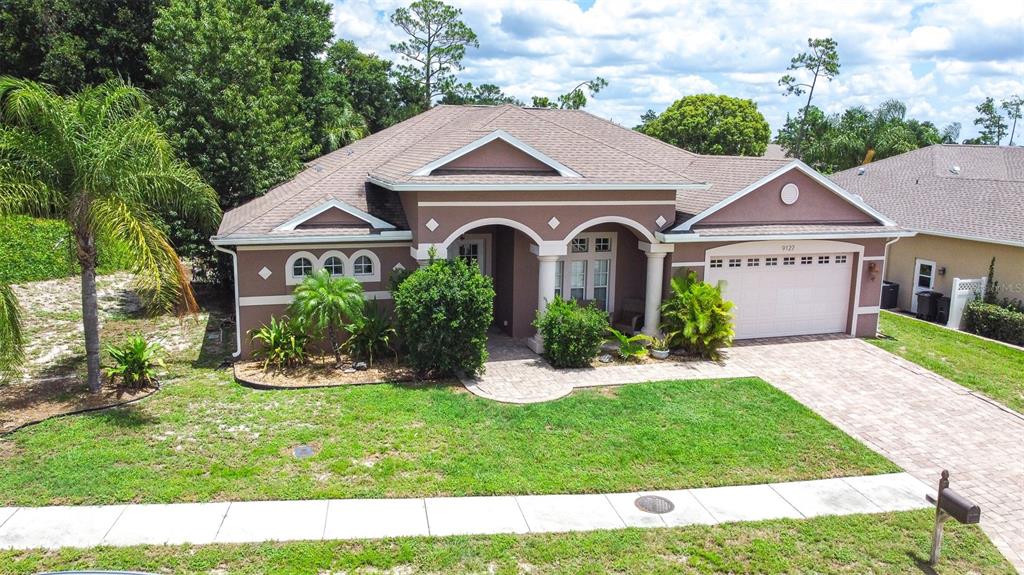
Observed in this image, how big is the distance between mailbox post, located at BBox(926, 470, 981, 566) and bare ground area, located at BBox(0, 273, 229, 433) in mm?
13463

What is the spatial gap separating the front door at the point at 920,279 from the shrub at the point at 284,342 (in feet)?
66.3

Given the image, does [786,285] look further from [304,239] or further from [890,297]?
[304,239]

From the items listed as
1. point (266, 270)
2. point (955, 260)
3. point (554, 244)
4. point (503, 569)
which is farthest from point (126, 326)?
point (955, 260)

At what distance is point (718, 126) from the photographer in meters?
49.2

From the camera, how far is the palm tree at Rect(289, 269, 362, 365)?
15.2 meters

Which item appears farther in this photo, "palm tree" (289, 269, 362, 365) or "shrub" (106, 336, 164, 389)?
"palm tree" (289, 269, 362, 365)

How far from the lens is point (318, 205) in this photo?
16578 mm

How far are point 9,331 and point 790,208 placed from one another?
17.6 meters

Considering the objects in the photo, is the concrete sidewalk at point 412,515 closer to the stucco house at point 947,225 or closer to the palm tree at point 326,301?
the palm tree at point 326,301

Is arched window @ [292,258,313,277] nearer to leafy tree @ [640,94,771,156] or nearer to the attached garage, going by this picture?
the attached garage

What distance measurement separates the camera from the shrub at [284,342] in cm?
1564

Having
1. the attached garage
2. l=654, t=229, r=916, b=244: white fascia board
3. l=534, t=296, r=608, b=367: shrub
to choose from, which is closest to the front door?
l=654, t=229, r=916, b=244: white fascia board

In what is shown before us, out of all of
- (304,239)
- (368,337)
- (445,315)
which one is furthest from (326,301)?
(445,315)

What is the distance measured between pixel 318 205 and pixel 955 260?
20082 millimetres
